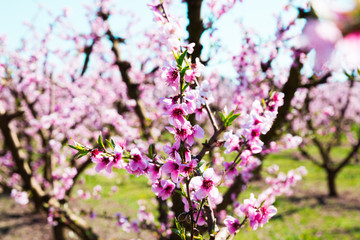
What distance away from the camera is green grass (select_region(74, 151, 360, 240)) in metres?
7.87

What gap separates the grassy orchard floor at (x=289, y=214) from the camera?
26.1 ft

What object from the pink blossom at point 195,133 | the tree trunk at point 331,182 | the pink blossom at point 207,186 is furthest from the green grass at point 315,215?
the pink blossom at point 195,133

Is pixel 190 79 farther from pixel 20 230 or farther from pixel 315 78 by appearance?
pixel 20 230

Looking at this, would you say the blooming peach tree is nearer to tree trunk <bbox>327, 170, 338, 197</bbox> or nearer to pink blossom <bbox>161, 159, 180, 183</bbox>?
pink blossom <bbox>161, 159, 180, 183</bbox>

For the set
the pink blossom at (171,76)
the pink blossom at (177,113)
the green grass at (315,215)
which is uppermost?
the pink blossom at (171,76)

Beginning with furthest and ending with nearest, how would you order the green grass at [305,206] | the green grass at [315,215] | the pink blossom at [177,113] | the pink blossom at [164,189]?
the green grass at [305,206] → the green grass at [315,215] → the pink blossom at [164,189] → the pink blossom at [177,113]

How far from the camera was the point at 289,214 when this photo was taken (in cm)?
944

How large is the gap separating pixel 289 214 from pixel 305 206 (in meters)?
1.11

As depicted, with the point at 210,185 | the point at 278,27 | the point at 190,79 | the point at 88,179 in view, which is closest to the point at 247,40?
the point at 278,27

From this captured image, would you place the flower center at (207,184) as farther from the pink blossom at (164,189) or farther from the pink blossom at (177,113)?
the pink blossom at (177,113)

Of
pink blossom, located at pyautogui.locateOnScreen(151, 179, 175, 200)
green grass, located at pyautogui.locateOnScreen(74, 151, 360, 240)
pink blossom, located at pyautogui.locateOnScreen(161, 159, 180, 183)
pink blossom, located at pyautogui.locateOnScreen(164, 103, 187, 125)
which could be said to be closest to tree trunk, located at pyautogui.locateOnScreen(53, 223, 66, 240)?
green grass, located at pyautogui.locateOnScreen(74, 151, 360, 240)

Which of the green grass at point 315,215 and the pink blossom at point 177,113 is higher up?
the pink blossom at point 177,113

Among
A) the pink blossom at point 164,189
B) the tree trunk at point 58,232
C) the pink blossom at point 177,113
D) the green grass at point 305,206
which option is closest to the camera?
the pink blossom at point 177,113

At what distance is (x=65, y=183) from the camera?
556cm
